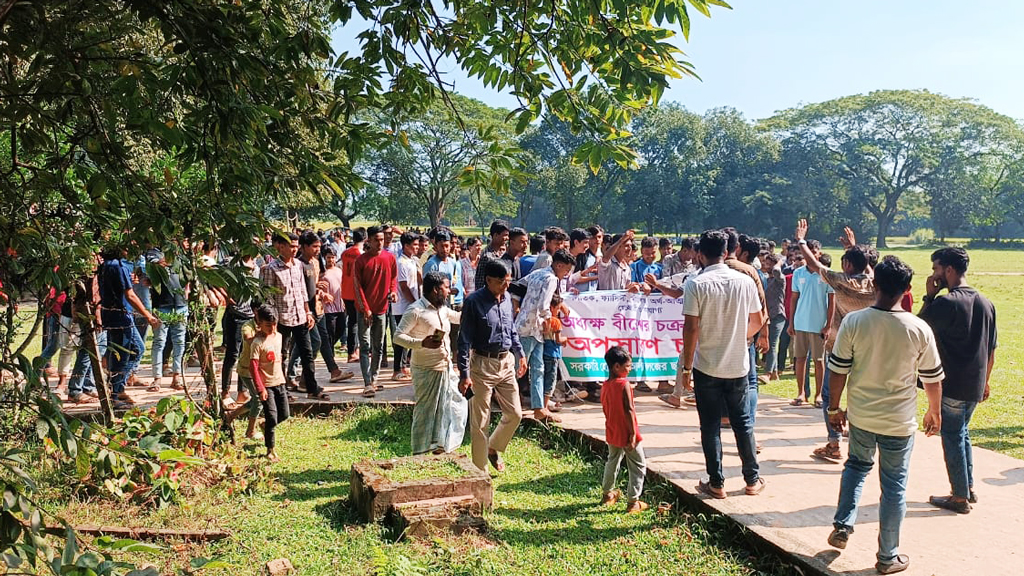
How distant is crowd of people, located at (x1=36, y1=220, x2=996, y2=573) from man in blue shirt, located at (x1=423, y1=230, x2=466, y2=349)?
0.04 metres

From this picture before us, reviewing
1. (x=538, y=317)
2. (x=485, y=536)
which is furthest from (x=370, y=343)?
(x=485, y=536)

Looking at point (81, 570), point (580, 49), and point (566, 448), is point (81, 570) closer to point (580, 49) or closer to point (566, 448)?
point (580, 49)

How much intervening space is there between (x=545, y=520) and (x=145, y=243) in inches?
125

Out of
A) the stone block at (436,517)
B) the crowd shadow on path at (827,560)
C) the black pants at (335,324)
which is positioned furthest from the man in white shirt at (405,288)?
the crowd shadow on path at (827,560)

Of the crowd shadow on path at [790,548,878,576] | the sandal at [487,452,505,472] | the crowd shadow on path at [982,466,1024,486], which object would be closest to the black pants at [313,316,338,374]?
the sandal at [487,452,505,472]

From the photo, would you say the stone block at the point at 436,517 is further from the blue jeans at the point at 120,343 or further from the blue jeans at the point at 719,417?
the blue jeans at the point at 120,343

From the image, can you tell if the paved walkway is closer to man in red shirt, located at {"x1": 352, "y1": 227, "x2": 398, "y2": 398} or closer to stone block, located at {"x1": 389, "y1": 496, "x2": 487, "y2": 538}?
stone block, located at {"x1": 389, "y1": 496, "x2": 487, "y2": 538}

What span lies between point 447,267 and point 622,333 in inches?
91.1

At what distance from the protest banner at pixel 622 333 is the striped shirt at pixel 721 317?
320 centimetres

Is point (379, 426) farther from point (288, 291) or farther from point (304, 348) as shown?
point (288, 291)

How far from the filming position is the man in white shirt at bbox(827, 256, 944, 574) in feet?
12.9

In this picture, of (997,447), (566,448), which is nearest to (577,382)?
(566,448)

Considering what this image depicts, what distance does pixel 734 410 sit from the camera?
4.99 meters

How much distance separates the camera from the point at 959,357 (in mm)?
4691
